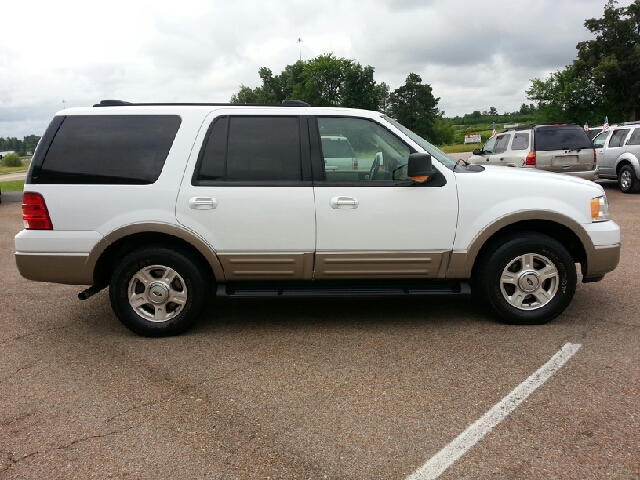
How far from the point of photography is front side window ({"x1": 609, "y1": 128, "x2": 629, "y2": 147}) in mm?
14973

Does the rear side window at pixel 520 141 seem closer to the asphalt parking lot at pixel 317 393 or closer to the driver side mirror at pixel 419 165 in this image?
the asphalt parking lot at pixel 317 393

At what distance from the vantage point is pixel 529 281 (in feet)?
15.8

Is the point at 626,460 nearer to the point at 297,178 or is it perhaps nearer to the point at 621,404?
the point at 621,404


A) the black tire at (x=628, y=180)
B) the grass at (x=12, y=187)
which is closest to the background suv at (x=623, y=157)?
the black tire at (x=628, y=180)

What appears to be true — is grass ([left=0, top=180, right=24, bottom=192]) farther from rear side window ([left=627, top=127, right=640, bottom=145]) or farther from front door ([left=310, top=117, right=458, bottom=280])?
front door ([left=310, top=117, right=458, bottom=280])

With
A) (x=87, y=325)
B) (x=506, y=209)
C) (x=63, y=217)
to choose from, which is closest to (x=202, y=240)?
(x=63, y=217)

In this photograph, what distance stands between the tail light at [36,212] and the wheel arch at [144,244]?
1.44 feet

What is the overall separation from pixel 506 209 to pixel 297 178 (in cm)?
171

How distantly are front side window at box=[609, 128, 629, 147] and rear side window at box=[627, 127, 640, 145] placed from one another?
26 centimetres

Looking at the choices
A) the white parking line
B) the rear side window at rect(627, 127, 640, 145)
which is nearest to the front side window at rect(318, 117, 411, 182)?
the white parking line

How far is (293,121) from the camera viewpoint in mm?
4805

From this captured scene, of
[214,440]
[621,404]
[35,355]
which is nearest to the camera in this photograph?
[214,440]

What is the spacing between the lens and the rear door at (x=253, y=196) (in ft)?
15.1

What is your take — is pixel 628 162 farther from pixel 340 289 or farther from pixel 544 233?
pixel 340 289
